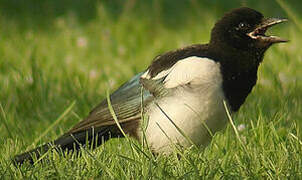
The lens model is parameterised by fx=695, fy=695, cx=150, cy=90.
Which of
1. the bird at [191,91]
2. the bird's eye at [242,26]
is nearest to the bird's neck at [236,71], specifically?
the bird at [191,91]

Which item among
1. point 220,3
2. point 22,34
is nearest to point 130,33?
point 22,34

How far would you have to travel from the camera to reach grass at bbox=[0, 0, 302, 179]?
315cm

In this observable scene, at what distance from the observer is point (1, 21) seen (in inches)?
288

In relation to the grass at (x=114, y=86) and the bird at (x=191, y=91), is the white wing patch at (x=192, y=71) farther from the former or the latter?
the grass at (x=114, y=86)

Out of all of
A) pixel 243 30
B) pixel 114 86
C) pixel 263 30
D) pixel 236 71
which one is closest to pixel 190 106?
pixel 236 71

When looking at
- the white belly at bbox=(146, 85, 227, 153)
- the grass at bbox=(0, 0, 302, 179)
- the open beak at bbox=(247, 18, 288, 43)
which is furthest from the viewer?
the open beak at bbox=(247, 18, 288, 43)

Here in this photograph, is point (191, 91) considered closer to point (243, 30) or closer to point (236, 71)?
point (236, 71)

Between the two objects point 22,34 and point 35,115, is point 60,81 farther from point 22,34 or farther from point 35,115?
point 22,34

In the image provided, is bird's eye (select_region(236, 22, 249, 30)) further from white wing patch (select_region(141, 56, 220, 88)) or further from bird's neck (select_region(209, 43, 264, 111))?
white wing patch (select_region(141, 56, 220, 88))

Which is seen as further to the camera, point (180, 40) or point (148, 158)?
point (180, 40)

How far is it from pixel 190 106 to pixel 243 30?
1.93ft

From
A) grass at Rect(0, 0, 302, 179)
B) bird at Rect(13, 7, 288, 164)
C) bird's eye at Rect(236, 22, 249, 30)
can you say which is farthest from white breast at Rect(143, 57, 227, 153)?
bird's eye at Rect(236, 22, 249, 30)

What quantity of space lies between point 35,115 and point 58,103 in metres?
0.24

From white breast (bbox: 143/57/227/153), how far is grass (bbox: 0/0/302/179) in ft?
0.44
